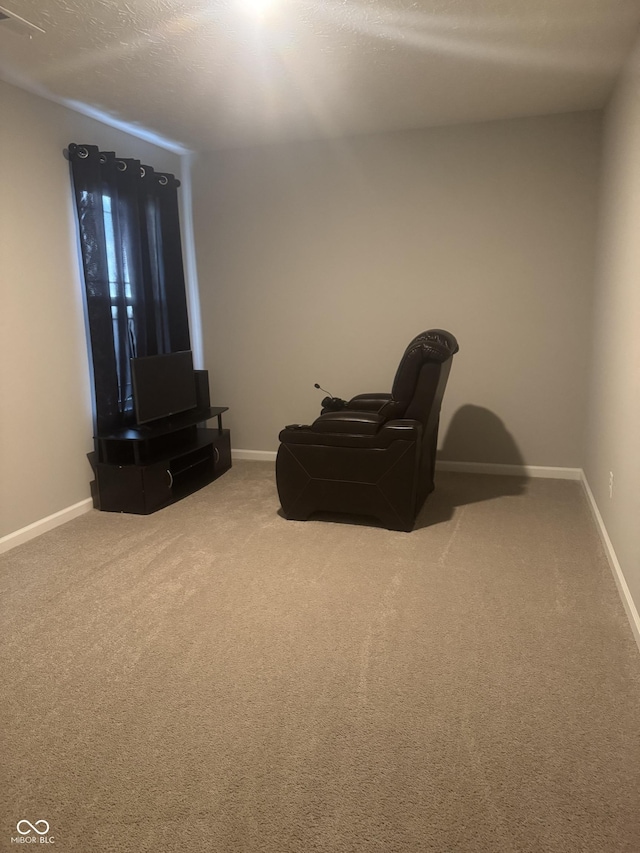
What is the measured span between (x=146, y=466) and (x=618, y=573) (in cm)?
275

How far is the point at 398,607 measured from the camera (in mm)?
2711

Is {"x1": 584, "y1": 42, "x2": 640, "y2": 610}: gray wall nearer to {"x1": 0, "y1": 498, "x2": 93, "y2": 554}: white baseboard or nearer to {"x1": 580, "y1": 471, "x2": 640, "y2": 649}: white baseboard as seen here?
{"x1": 580, "y1": 471, "x2": 640, "y2": 649}: white baseboard

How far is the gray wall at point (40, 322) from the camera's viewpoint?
3.43 m

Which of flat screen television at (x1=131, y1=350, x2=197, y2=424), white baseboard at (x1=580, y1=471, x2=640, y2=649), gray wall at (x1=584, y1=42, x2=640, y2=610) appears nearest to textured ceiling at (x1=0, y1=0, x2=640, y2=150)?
gray wall at (x1=584, y1=42, x2=640, y2=610)

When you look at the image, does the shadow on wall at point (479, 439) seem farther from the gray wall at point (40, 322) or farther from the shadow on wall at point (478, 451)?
the gray wall at point (40, 322)

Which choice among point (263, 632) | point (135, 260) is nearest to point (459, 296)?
point (135, 260)

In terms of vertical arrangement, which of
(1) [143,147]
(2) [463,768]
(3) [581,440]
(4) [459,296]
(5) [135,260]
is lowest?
(2) [463,768]

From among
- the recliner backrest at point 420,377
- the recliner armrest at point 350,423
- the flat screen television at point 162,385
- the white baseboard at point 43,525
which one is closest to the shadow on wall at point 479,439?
the recliner backrest at point 420,377

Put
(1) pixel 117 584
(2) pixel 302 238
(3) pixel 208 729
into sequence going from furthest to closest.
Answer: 1. (2) pixel 302 238
2. (1) pixel 117 584
3. (3) pixel 208 729

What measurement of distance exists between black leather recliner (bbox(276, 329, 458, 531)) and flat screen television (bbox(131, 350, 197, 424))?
1067 mm

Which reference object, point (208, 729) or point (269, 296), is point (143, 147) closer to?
point (269, 296)

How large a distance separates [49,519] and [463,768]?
2884 millimetres

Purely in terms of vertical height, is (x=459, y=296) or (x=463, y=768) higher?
(x=459, y=296)

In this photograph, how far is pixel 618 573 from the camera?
288 centimetres
